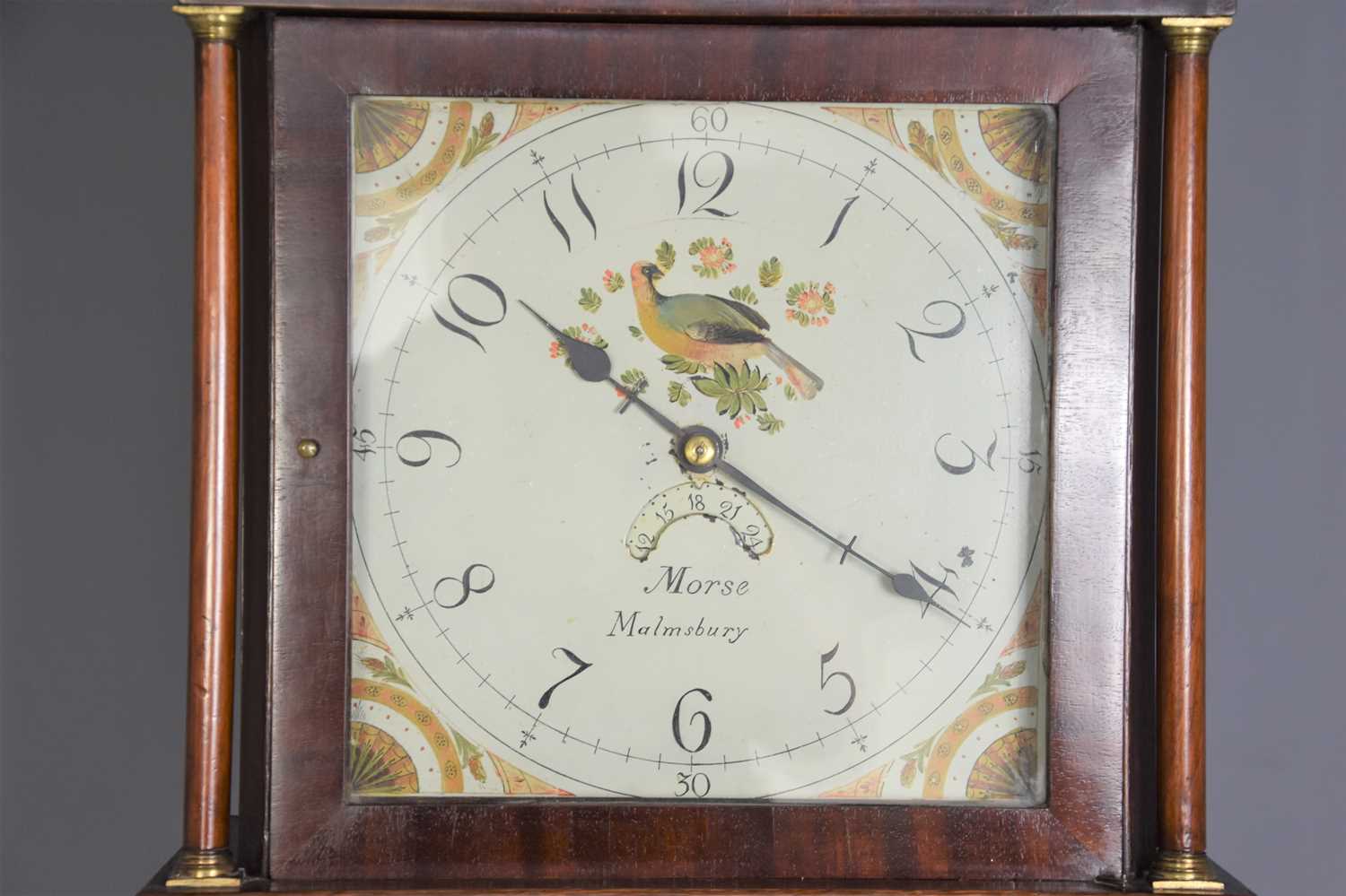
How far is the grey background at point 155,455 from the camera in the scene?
1.66 m

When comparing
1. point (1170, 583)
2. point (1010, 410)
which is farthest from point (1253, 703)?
point (1010, 410)

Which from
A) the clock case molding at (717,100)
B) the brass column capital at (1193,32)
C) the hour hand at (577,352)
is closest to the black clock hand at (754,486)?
the hour hand at (577,352)

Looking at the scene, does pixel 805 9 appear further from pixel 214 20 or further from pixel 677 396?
pixel 214 20

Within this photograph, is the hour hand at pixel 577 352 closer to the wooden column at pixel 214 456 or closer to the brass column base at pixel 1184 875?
the wooden column at pixel 214 456

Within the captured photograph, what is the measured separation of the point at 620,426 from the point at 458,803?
35 cm

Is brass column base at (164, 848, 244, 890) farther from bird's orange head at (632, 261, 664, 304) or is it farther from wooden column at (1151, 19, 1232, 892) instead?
wooden column at (1151, 19, 1232, 892)

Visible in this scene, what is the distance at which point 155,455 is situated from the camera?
167 cm

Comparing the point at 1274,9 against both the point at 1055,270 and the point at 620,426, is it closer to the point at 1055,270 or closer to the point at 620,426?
the point at 1055,270

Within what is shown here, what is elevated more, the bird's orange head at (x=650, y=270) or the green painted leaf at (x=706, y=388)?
the bird's orange head at (x=650, y=270)

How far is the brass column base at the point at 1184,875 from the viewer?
1.23m

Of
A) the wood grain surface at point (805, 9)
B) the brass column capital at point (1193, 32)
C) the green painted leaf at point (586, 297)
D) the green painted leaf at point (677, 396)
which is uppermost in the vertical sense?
the wood grain surface at point (805, 9)

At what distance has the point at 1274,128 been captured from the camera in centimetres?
→ 168

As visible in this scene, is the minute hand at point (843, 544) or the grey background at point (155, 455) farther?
the grey background at point (155, 455)

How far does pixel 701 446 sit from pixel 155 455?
73 cm
